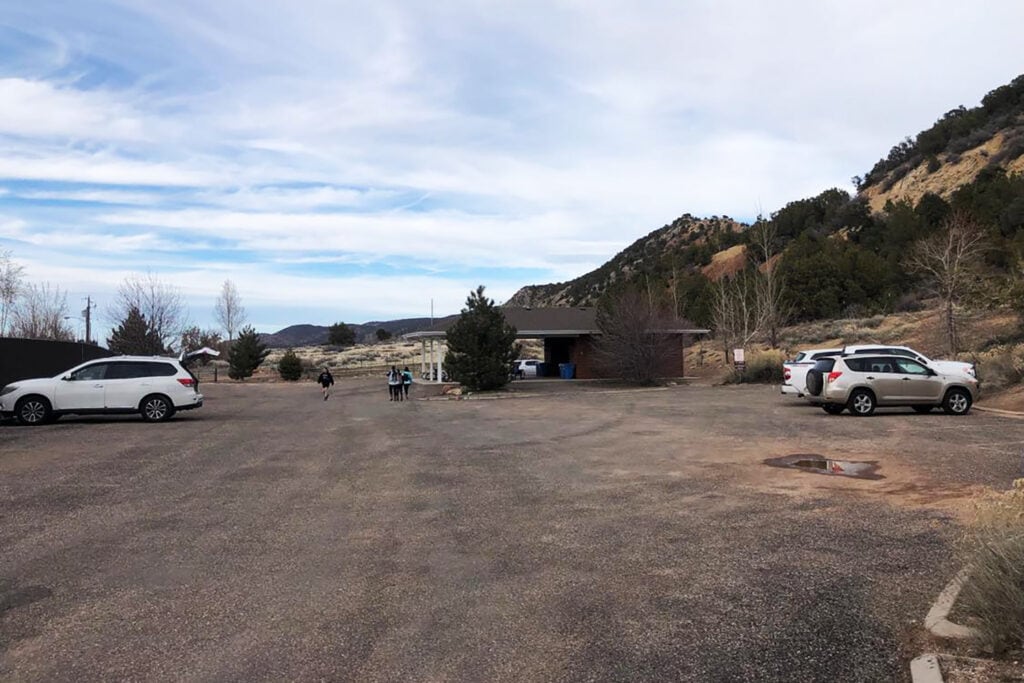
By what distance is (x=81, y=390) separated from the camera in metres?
20.0

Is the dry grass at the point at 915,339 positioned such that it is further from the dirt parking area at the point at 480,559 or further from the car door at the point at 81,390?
the car door at the point at 81,390

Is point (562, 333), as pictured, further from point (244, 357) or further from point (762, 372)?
point (244, 357)

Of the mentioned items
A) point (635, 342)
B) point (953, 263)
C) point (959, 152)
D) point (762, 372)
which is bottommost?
point (762, 372)

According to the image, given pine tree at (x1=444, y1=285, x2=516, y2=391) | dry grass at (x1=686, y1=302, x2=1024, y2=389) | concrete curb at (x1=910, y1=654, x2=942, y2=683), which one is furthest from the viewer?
pine tree at (x1=444, y1=285, x2=516, y2=391)

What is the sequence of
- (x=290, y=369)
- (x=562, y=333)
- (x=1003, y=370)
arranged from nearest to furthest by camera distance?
(x=1003, y=370)
(x=562, y=333)
(x=290, y=369)

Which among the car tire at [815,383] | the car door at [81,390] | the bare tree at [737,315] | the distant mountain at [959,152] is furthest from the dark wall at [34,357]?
the distant mountain at [959,152]

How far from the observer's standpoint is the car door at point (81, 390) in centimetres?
1988

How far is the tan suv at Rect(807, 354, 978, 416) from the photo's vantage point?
19422mm

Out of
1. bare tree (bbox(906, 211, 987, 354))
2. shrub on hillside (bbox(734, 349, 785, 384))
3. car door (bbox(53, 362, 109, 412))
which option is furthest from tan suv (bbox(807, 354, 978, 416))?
car door (bbox(53, 362, 109, 412))

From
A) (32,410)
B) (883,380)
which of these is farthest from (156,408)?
(883,380)

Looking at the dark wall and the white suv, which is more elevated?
the dark wall

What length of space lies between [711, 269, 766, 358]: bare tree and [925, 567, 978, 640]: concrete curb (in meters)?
41.1

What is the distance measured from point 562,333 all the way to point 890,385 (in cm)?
2373

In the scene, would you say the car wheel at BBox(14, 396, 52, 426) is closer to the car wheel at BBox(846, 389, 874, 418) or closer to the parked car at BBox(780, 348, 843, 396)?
the car wheel at BBox(846, 389, 874, 418)
